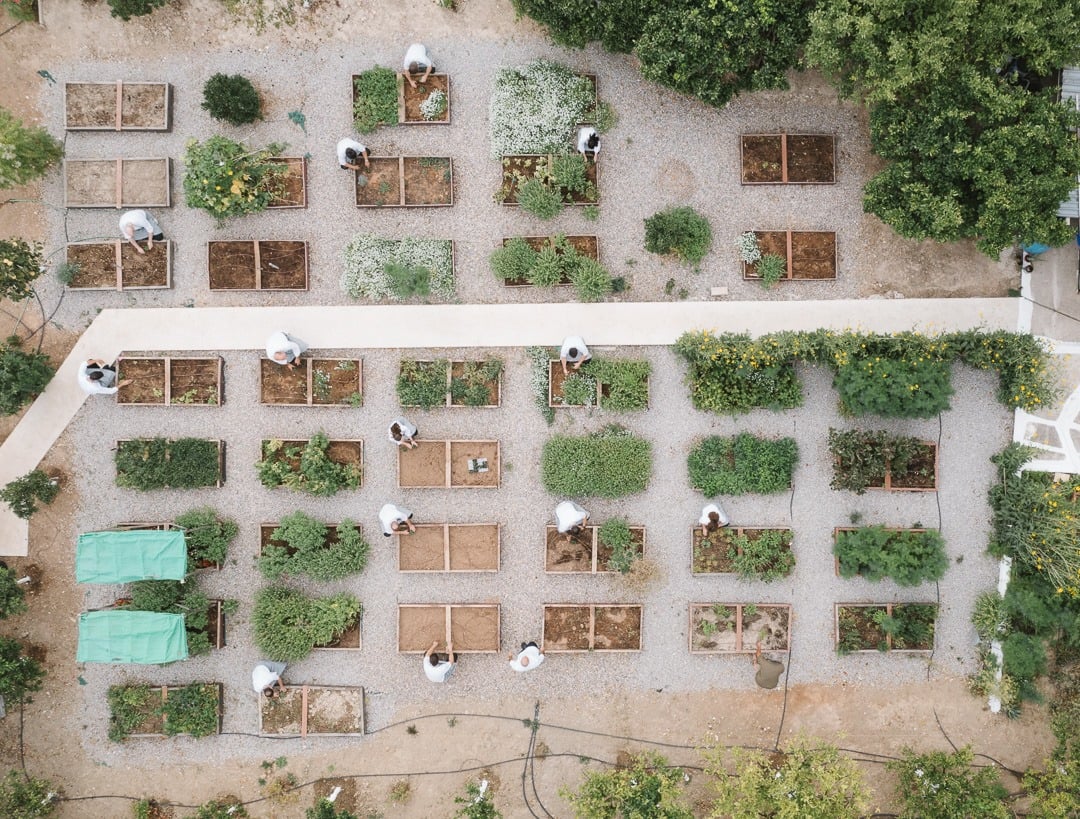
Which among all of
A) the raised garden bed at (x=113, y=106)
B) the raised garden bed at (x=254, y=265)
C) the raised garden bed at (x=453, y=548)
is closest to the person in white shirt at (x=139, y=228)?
the raised garden bed at (x=254, y=265)

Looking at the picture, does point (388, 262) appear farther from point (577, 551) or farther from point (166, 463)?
point (577, 551)

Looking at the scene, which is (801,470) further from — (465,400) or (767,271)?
(465,400)

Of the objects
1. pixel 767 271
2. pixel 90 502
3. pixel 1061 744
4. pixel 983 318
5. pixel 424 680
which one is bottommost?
pixel 1061 744

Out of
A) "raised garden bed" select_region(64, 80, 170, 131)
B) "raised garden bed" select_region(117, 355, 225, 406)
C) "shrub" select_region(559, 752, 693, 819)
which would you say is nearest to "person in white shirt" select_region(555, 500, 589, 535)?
"shrub" select_region(559, 752, 693, 819)

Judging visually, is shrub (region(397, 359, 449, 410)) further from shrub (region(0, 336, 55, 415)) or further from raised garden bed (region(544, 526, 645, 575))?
shrub (region(0, 336, 55, 415))

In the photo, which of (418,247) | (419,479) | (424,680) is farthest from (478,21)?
(424,680)

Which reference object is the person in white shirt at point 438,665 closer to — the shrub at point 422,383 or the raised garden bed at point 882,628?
the shrub at point 422,383

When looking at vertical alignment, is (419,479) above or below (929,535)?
above
